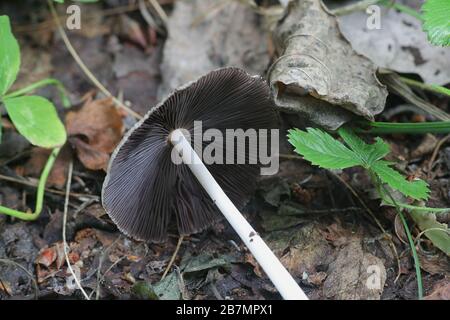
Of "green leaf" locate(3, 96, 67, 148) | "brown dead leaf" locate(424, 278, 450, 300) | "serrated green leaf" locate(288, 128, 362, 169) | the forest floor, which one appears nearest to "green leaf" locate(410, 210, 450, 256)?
the forest floor

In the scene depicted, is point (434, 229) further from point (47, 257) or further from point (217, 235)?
point (47, 257)

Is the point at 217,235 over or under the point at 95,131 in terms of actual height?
under

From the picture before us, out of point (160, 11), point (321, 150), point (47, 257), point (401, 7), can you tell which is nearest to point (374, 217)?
point (321, 150)

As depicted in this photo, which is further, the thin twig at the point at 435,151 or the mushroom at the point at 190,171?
the thin twig at the point at 435,151

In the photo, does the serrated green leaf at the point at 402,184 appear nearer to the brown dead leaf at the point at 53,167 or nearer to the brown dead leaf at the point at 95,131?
the brown dead leaf at the point at 95,131

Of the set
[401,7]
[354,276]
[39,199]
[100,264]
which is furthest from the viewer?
[401,7]

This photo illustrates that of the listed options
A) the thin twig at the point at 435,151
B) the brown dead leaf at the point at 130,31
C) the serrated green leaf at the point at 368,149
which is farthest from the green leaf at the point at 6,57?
the thin twig at the point at 435,151
